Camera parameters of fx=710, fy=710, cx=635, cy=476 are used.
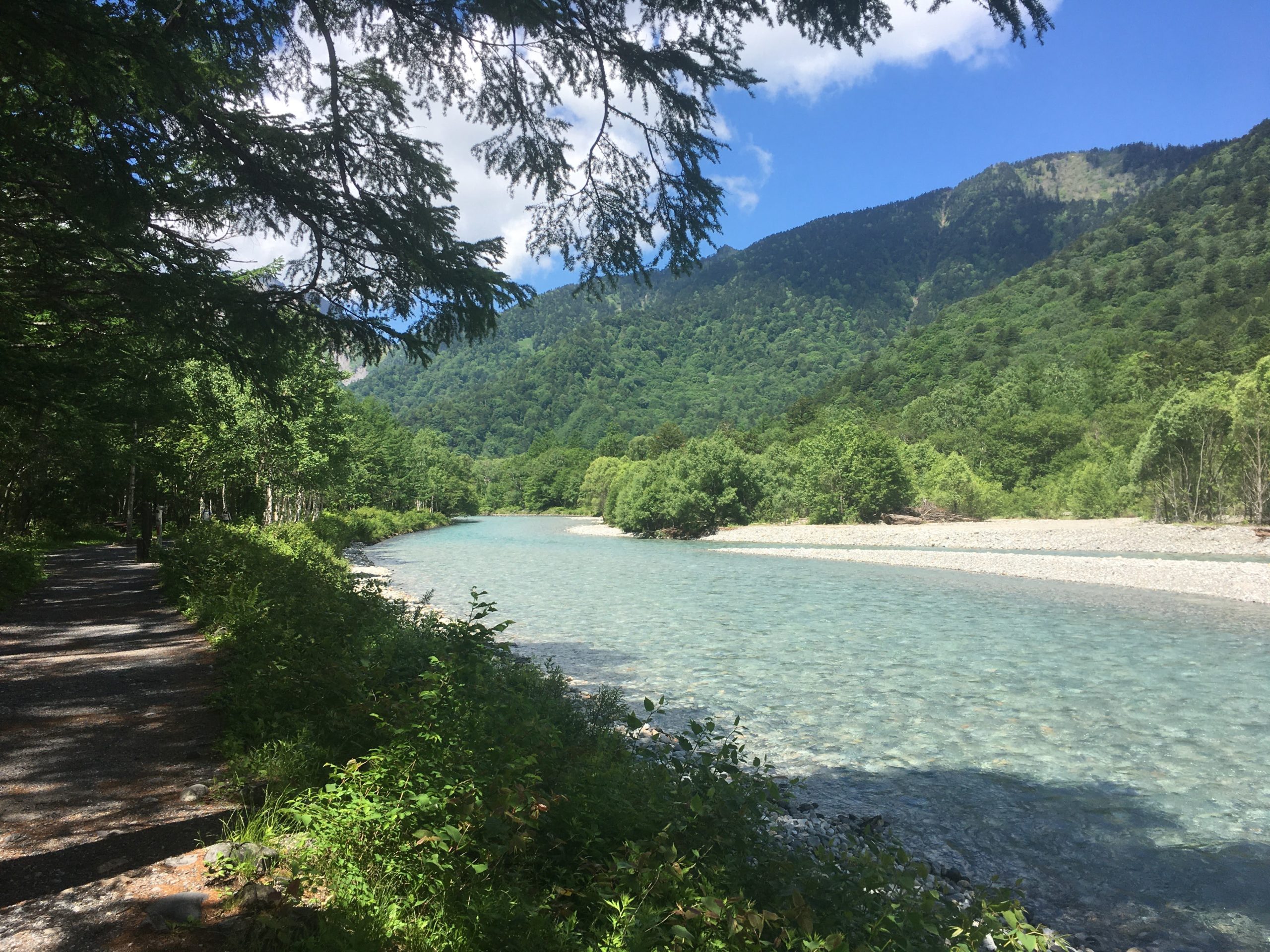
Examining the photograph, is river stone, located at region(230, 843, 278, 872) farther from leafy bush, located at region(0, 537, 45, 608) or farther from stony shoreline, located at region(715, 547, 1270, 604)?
stony shoreline, located at region(715, 547, 1270, 604)

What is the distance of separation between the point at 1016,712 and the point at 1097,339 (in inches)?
3812

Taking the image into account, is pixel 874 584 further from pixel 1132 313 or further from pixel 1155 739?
pixel 1132 313

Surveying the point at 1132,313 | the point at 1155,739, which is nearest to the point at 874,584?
the point at 1155,739

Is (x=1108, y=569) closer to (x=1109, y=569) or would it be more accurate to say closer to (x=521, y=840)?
(x=1109, y=569)

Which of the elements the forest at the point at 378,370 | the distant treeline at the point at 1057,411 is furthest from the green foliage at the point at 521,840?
the distant treeline at the point at 1057,411

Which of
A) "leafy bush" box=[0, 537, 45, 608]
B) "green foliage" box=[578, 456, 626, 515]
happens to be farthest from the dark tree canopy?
"green foliage" box=[578, 456, 626, 515]

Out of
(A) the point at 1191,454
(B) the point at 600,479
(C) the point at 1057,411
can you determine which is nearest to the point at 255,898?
(A) the point at 1191,454

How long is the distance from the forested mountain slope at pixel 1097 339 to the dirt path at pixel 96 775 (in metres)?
57.0

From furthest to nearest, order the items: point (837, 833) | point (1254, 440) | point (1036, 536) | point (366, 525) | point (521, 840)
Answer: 1. point (366, 525)
2. point (1036, 536)
3. point (1254, 440)
4. point (837, 833)
5. point (521, 840)

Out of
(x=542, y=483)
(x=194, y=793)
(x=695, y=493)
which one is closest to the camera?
(x=194, y=793)

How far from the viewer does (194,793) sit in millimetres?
4727

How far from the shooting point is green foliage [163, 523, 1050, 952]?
3.12 meters

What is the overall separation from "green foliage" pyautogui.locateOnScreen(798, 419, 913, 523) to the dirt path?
50374mm

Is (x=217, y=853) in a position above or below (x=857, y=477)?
below
